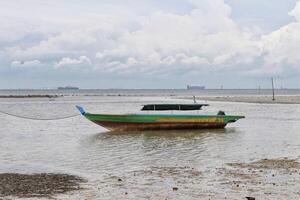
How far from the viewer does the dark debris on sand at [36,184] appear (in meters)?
10.9

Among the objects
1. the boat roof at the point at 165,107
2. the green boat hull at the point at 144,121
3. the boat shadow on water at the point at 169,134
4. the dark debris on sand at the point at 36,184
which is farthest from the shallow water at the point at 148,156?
the boat roof at the point at 165,107

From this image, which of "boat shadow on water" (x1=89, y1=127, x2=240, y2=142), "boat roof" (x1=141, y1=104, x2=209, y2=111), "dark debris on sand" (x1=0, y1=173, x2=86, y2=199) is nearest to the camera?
"dark debris on sand" (x1=0, y1=173, x2=86, y2=199)

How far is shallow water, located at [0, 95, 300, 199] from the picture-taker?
1168 cm

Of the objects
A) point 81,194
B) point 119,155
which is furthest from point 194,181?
point 119,155

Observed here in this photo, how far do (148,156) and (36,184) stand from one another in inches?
257

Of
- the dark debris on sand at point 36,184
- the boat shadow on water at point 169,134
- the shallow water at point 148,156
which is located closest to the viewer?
the dark debris on sand at point 36,184

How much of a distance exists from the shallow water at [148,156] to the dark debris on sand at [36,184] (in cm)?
51

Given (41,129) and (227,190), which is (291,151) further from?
(41,129)

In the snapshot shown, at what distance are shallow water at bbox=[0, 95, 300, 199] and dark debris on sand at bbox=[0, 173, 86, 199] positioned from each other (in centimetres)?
51

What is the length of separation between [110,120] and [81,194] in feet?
57.2

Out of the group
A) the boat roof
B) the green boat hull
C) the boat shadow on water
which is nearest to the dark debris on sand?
the boat shadow on water

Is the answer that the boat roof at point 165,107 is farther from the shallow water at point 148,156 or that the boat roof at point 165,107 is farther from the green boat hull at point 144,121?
the shallow water at point 148,156

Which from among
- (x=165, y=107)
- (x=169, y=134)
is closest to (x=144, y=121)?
(x=165, y=107)

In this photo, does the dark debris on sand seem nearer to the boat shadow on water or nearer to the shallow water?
the shallow water
